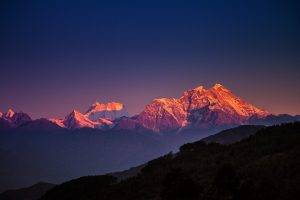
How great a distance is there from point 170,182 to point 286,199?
31.2 metres

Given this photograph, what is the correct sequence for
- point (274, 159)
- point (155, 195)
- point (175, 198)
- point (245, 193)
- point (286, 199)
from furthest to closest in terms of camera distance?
point (155, 195), point (274, 159), point (175, 198), point (286, 199), point (245, 193)

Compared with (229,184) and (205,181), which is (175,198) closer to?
(229,184)

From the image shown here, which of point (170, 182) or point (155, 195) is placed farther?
point (155, 195)

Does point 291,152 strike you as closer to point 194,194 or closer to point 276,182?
point 276,182

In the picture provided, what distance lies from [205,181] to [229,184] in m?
62.9

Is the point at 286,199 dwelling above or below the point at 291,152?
below

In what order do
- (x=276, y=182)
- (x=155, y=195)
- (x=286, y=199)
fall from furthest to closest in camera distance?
(x=155, y=195) → (x=276, y=182) → (x=286, y=199)

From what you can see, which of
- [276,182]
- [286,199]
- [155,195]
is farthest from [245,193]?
[155,195]

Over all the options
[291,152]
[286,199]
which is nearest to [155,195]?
[291,152]

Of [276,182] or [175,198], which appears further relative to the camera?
[276,182]

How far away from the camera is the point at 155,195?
197000mm

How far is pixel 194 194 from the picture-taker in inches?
5315

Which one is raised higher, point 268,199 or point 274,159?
point 274,159

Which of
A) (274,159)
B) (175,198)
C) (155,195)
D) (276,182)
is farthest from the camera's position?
(155,195)
